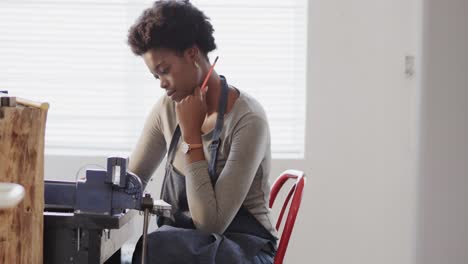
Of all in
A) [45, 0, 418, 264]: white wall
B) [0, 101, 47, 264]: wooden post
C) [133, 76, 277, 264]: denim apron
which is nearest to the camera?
[0, 101, 47, 264]: wooden post

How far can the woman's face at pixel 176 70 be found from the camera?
2.08 m

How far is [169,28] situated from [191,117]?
0.89ft

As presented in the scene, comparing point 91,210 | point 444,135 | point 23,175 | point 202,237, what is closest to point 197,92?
point 202,237

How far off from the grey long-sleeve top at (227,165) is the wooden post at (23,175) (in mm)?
477

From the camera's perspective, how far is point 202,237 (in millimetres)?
1826

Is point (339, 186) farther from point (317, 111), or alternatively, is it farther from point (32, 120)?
point (32, 120)

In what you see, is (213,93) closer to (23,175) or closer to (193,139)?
(193,139)

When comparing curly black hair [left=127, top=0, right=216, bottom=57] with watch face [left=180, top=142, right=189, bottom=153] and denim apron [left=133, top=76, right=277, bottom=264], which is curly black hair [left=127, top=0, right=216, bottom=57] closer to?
denim apron [left=133, top=76, right=277, bottom=264]

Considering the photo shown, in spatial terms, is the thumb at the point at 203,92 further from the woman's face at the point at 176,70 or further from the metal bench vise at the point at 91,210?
the metal bench vise at the point at 91,210

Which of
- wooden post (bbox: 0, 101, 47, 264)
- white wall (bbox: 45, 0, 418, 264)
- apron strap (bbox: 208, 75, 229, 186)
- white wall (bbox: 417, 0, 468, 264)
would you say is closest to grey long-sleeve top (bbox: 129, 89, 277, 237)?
apron strap (bbox: 208, 75, 229, 186)

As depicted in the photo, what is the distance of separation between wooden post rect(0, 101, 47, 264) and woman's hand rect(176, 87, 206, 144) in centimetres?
52

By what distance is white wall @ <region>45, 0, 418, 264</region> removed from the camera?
3.36m

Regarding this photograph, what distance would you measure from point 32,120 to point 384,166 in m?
2.20

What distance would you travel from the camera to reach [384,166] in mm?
3404
